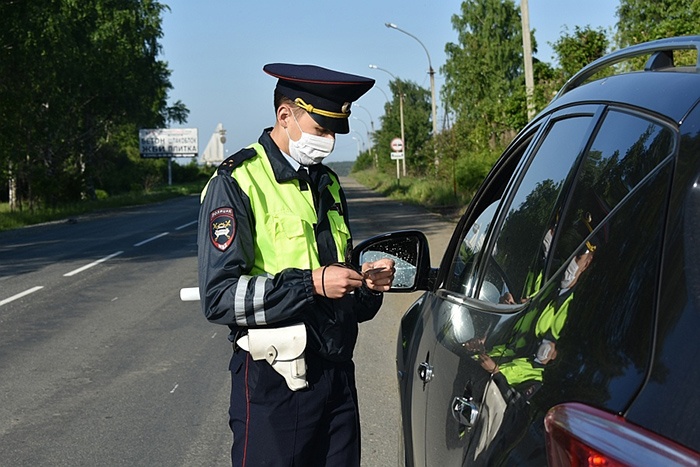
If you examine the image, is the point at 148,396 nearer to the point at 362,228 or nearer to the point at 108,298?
the point at 108,298

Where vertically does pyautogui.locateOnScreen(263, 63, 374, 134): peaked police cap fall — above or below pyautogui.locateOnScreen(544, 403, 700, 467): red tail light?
above

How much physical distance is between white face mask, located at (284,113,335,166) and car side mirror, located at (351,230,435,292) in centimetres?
32

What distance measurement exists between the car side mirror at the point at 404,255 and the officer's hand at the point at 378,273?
0.22 meters

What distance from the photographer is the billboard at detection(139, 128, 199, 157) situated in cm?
8225

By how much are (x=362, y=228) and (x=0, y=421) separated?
16934mm

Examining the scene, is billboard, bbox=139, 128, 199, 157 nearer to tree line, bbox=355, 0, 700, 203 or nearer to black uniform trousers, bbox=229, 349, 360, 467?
tree line, bbox=355, 0, 700, 203

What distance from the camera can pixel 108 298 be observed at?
12.1 meters

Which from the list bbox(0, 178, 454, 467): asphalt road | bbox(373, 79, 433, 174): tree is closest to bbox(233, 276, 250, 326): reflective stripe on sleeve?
bbox(0, 178, 454, 467): asphalt road

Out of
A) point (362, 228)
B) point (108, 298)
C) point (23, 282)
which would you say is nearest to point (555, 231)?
point (108, 298)

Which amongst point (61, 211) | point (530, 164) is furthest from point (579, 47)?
point (61, 211)

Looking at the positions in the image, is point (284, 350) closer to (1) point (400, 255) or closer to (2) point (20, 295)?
(1) point (400, 255)

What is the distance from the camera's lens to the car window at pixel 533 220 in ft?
7.58

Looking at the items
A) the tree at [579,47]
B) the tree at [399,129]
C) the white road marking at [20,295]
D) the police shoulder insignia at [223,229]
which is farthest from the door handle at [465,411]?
the tree at [399,129]

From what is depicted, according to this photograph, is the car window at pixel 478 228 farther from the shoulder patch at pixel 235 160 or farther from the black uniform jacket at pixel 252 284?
the shoulder patch at pixel 235 160
